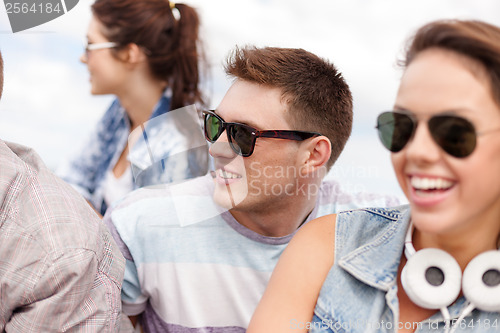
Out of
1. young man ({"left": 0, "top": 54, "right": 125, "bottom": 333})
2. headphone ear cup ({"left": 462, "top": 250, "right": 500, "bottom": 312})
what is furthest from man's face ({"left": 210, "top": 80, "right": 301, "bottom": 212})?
headphone ear cup ({"left": 462, "top": 250, "right": 500, "bottom": 312})

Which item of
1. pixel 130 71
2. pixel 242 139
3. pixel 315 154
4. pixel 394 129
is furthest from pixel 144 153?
pixel 394 129

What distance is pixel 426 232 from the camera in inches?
45.7

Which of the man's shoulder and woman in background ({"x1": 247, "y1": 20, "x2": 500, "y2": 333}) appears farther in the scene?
the man's shoulder

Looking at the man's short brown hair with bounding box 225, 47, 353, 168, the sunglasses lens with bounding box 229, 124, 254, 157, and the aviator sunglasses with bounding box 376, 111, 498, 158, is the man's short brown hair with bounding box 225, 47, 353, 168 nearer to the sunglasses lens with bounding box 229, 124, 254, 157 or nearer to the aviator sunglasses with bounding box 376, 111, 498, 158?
the sunglasses lens with bounding box 229, 124, 254, 157

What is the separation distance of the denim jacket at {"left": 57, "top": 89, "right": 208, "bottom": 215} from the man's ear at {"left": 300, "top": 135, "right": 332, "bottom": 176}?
0.42m

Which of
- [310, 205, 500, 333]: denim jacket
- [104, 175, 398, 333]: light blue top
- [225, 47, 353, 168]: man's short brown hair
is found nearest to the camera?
[310, 205, 500, 333]: denim jacket

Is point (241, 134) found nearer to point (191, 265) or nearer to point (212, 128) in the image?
point (212, 128)

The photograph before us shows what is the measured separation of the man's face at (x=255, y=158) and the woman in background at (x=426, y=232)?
497 mm

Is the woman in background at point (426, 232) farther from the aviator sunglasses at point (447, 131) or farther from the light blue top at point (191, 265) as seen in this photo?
the light blue top at point (191, 265)

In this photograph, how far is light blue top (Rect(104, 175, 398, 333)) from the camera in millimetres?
1763

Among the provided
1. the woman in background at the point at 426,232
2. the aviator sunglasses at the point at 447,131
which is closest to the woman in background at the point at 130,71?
the woman in background at the point at 426,232

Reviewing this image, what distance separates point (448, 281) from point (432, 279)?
0.03m

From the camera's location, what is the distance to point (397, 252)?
4.10ft

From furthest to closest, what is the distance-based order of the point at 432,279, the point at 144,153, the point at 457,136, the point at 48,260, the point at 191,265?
the point at 144,153 → the point at 191,265 → the point at 48,260 → the point at 432,279 → the point at 457,136
